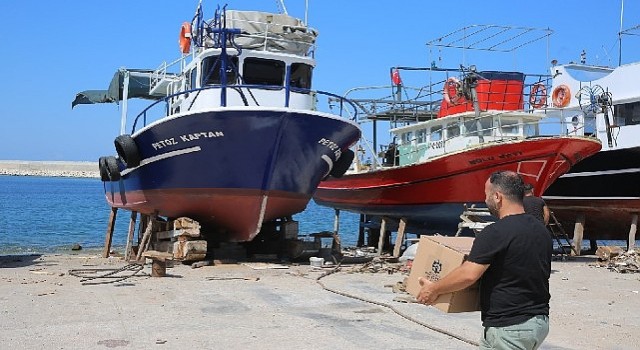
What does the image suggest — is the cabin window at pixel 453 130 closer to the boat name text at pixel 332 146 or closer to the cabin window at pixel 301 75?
the cabin window at pixel 301 75

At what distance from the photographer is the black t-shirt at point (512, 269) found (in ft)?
12.1

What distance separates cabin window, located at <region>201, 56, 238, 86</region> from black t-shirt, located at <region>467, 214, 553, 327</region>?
10952 millimetres

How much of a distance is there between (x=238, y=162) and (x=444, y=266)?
8865 millimetres

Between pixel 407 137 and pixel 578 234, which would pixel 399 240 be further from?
pixel 407 137

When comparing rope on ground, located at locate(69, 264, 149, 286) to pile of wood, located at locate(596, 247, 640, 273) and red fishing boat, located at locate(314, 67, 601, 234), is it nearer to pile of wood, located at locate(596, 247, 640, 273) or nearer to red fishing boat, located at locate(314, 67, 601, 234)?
red fishing boat, located at locate(314, 67, 601, 234)

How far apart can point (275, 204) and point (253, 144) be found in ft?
5.10

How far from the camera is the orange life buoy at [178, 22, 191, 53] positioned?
15.5 meters

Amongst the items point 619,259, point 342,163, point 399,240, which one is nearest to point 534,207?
point 619,259

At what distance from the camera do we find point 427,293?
3926mm

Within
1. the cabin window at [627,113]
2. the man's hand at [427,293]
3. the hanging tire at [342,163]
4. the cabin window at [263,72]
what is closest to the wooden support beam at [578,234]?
the cabin window at [627,113]

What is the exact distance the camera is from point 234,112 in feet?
39.7

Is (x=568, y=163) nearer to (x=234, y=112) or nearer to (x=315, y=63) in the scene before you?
(x=315, y=63)

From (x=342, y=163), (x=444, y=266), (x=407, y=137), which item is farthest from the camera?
(x=407, y=137)

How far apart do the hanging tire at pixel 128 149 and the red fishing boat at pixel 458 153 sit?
456 centimetres
